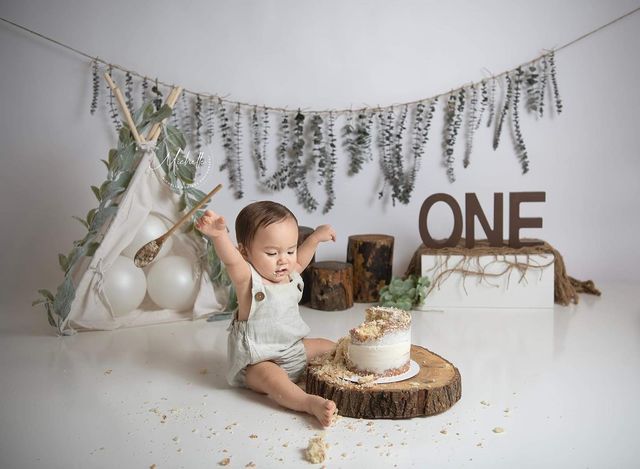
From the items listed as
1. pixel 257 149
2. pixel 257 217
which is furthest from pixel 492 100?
pixel 257 217

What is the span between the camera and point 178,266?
2.92m

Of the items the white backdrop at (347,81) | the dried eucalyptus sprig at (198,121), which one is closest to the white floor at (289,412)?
the white backdrop at (347,81)

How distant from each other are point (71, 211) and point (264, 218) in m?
1.90

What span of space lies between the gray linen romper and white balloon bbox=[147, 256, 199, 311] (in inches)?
33.1

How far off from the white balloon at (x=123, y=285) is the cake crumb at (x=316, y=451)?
1.37 m

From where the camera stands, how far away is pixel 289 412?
1959 mm

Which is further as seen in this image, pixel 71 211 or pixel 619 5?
pixel 71 211

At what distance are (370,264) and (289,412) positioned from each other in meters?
1.41

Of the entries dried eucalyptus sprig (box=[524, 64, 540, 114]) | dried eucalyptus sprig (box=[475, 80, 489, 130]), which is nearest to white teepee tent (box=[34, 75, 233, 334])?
dried eucalyptus sprig (box=[475, 80, 489, 130])

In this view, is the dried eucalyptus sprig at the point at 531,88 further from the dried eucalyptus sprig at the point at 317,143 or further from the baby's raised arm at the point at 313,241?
the baby's raised arm at the point at 313,241

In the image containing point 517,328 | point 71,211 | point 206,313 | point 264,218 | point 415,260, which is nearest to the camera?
point 264,218

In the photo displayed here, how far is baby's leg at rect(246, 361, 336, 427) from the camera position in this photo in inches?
71.8

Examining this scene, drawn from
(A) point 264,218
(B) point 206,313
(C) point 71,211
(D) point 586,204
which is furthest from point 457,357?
(C) point 71,211

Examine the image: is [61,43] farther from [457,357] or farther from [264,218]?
[457,357]
